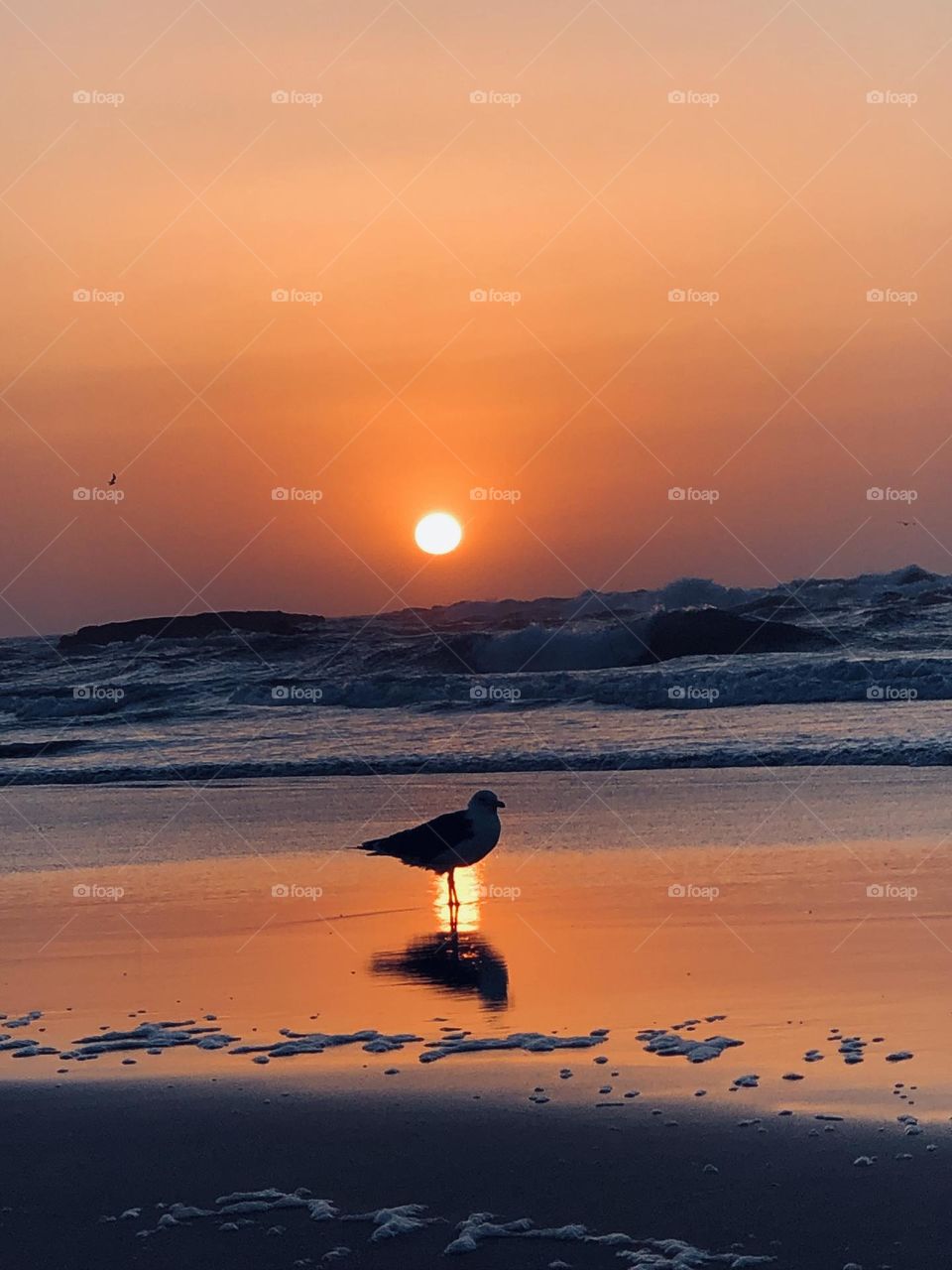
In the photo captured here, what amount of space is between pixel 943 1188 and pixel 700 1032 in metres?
2.16

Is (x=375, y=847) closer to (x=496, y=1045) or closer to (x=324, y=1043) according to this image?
(x=324, y=1043)

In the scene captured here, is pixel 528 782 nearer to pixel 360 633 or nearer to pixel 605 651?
pixel 605 651

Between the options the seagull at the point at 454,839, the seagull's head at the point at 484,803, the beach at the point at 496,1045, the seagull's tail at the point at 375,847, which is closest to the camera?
the beach at the point at 496,1045

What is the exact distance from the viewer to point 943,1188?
5.52 metres

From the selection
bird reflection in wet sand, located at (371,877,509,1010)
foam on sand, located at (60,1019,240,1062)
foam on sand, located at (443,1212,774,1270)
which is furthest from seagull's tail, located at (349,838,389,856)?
foam on sand, located at (443,1212,774,1270)

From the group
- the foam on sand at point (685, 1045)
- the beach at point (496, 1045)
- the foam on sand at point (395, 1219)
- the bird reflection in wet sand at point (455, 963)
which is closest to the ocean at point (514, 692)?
the beach at point (496, 1045)

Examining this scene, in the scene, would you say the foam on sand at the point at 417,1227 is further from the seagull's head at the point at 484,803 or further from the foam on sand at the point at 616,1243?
the seagull's head at the point at 484,803

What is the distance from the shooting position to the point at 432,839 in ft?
38.6

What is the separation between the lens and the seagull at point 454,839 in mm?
11656

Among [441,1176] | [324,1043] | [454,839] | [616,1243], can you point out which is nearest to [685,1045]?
[324,1043]

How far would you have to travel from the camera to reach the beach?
5531 millimetres

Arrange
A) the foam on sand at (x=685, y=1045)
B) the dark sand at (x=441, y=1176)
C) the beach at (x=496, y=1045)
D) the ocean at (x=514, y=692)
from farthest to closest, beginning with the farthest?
the ocean at (x=514, y=692) < the foam on sand at (x=685, y=1045) < the beach at (x=496, y=1045) < the dark sand at (x=441, y=1176)

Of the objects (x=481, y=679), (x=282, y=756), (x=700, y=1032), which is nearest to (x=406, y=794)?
(x=282, y=756)

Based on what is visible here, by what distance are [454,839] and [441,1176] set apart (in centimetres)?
581
